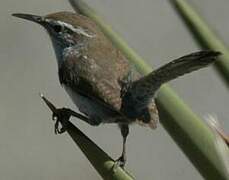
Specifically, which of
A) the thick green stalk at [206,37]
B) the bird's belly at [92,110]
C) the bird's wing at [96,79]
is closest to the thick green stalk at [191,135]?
the thick green stalk at [206,37]

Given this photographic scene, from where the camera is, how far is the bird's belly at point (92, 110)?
3.29 m

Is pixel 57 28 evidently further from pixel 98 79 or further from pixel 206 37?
pixel 206 37


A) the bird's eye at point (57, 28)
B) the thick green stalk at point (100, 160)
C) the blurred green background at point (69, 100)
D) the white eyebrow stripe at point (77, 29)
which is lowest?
the blurred green background at point (69, 100)

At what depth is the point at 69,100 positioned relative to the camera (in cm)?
694

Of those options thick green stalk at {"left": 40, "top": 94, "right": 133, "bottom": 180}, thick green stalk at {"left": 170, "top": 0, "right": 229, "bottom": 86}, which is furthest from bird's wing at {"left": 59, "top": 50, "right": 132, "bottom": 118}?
thick green stalk at {"left": 40, "top": 94, "right": 133, "bottom": 180}

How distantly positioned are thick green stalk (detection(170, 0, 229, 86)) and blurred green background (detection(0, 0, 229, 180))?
3.55m

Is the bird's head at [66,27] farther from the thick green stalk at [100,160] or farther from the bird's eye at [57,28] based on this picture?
the thick green stalk at [100,160]

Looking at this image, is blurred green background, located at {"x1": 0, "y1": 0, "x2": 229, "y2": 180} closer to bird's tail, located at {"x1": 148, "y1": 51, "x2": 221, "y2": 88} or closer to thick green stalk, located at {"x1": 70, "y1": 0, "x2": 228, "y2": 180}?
bird's tail, located at {"x1": 148, "y1": 51, "x2": 221, "y2": 88}

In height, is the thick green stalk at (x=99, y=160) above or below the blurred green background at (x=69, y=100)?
above

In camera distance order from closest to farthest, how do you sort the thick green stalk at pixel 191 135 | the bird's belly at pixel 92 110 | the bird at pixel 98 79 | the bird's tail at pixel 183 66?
1. the bird's tail at pixel 183 66
2. the thick green stalk at pixel 191 135
3. the bird at pixel 98 79
4. the bird's belly at pixel 92 110

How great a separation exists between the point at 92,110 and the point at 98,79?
→ 0.45 feet

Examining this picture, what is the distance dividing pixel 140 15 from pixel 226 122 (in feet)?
5.40

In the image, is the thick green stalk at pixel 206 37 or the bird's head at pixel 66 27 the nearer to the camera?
the thick green stalk at pixel 206 37

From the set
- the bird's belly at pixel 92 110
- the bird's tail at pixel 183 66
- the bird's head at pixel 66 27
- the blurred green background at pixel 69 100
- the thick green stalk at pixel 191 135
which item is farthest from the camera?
the blurred green background at pixel 69 100
